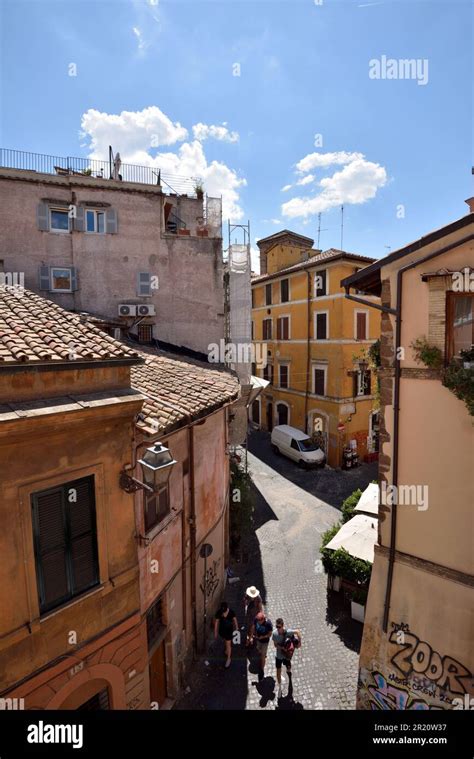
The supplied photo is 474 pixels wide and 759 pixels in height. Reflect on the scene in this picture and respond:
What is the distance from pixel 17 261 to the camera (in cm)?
1369

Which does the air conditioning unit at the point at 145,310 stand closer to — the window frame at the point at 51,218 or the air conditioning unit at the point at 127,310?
the air conditioning unit at the point at 127,310

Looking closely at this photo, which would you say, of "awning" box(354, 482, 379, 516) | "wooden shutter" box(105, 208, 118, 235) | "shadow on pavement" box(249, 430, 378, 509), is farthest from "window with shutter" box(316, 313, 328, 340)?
"wooden shutter" box(105, 208, 118, 235)

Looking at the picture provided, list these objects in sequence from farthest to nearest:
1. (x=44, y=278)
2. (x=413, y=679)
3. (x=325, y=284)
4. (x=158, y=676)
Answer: (x=325, y=284), (x=44, y=278), (x=158, y=676), (x=413, y=679)

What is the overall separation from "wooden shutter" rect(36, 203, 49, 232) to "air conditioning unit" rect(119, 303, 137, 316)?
399 cm

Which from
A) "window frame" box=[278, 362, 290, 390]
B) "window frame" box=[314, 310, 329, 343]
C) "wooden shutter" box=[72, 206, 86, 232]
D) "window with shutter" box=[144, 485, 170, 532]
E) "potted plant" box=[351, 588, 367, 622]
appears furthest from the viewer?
"window frame" box=[278, 362, 290, 390]

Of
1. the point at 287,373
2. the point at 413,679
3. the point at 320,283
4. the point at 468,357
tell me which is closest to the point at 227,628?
the point at 413,679

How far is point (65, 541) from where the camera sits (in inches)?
203

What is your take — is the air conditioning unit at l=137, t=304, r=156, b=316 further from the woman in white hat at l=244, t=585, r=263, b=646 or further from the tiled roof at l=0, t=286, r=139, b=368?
the woman in white hat at l=244, t=585, r=263, b=646

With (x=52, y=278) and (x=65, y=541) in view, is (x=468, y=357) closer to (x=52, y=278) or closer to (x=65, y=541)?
(x=65, y=541)

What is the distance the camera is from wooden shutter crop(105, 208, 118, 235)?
575 inches

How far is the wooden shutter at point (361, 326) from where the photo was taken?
73.2 feet

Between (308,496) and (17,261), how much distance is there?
16.4m

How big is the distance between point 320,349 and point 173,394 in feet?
57.7
